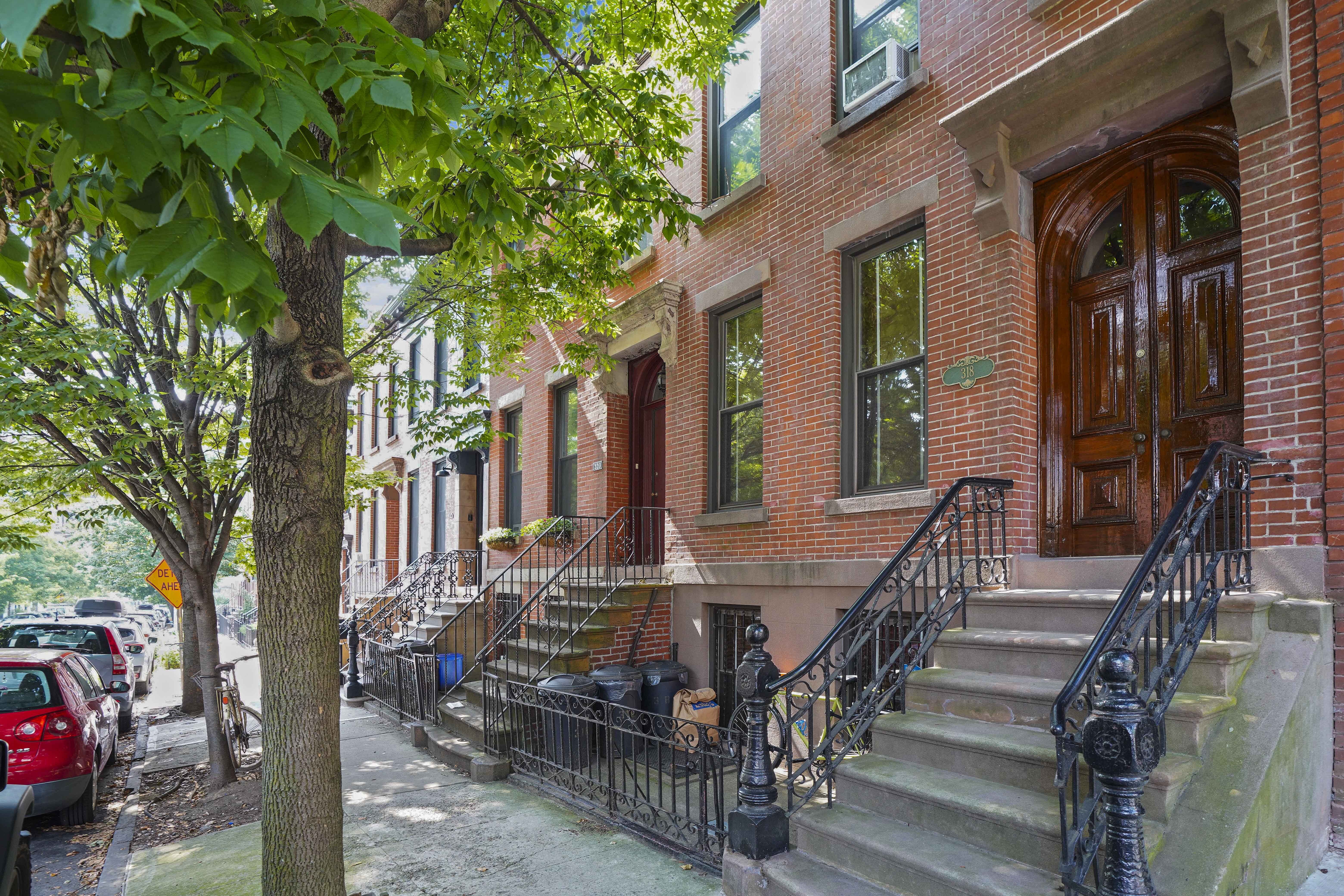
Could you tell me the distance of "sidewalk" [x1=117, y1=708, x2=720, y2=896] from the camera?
5.49 meters

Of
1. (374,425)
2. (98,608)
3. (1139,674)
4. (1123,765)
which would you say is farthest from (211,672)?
(98,608)

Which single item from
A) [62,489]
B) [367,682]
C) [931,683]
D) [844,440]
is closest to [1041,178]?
[844,440]

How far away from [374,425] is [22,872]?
21.0 meters

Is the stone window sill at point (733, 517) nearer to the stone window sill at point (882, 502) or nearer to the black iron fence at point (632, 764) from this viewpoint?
the stone window sill at point (882, 502)

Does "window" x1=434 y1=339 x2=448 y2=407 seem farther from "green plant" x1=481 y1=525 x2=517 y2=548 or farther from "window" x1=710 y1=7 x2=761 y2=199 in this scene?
"window" x1=710 y1=7 x2=761 y2=199

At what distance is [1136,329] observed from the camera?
19.9 ft

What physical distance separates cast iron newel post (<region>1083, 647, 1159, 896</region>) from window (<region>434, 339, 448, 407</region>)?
16.2m

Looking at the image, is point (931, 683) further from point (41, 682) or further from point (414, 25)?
point (41, 682)

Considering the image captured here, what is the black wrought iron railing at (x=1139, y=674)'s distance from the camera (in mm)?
3285

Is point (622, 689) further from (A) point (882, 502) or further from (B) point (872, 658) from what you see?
(A) point (882, 502)

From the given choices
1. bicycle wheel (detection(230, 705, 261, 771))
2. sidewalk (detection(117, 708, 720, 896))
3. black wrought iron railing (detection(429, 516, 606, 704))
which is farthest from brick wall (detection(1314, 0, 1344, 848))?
bicycle wheel (detection(230, 705, 261, 771))

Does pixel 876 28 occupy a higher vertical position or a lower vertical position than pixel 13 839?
higher

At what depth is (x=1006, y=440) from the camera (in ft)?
20.7

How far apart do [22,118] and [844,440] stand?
6624 millimetres
